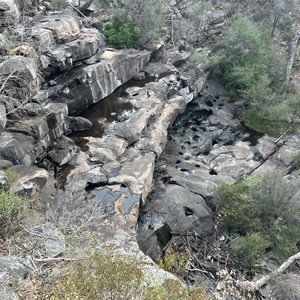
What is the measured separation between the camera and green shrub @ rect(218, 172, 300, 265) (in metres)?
12.9

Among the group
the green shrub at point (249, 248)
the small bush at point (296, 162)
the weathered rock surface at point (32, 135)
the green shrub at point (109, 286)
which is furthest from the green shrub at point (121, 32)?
the green shrub at point (109, 286)

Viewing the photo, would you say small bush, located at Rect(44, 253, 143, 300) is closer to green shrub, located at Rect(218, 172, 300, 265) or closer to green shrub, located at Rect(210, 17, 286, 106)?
green shrub, located at Rect(218, 172, 300, 265)

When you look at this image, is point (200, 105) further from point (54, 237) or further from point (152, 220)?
point (54, 237)

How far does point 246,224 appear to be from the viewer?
43.5ft

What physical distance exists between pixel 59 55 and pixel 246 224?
12.3 metres

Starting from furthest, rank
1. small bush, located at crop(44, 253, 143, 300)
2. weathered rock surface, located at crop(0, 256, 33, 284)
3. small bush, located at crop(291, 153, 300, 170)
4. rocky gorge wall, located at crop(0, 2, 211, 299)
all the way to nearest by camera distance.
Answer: small bush, located at crop(291, 153, 300, 170) → rocky gorge wall, located at crop(0, 2, 211, 299) → weathered rock surface, located at crop(0, 256, 33, 284) → small bush, located at crop(44, 253, 143, 300)

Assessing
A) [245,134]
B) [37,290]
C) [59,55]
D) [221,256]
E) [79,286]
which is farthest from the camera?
[245,134]

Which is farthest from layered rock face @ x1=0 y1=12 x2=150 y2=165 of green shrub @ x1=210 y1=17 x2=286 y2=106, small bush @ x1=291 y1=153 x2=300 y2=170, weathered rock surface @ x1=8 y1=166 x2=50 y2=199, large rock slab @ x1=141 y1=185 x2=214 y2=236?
small bush @ x1=291 y1=153 x2=300 y2=170

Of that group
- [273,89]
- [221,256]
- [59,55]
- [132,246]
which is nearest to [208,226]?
[221,256]

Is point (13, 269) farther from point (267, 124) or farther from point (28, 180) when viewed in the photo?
point (267, 124)

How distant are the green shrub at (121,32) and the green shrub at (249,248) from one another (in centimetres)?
1522

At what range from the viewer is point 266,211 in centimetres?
1372

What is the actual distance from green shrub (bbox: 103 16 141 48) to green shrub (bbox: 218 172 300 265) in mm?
12912

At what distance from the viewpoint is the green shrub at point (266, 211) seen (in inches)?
508
